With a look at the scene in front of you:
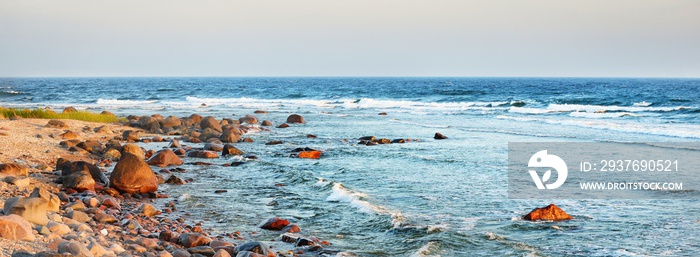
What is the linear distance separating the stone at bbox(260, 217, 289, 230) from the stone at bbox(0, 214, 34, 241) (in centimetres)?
415

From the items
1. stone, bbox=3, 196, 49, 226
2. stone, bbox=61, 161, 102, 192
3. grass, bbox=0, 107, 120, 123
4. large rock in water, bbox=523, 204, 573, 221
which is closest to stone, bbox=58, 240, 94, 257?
stone, bbox=3, 196, 49, 226

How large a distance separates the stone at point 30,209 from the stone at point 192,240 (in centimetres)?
187

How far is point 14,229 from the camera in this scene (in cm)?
712

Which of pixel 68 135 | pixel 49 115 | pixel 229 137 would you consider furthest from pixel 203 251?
pixel 49 115

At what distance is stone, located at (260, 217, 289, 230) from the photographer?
422 inches

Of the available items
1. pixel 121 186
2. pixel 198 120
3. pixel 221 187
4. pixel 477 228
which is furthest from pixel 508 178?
pixel 198 120

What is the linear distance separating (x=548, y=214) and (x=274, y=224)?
16.2 ft

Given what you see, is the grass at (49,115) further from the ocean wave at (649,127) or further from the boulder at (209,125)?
the ocean wave at (649,127)

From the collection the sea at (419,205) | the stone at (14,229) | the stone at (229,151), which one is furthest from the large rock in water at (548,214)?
the stone at (229,151)

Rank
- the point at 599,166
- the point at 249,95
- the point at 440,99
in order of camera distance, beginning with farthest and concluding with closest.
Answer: the point at 249,95, the point at 440,99, the point at 599,166

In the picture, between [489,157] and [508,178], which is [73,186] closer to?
[508,178]

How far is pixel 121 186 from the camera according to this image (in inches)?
521

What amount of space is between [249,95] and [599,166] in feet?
207

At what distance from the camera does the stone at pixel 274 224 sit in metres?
10.7
